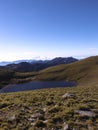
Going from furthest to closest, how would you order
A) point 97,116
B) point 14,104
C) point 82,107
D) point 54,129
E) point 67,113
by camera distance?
point 14,104 < point 82,107 < point 67,113 < point 97,116 < point 54,129

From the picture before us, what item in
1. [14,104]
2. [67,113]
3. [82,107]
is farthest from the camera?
[14,104]

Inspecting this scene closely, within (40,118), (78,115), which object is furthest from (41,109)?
(78,115)

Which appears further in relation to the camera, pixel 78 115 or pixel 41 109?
pixel 41 109

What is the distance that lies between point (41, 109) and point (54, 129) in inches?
184

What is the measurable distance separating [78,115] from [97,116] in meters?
1.31

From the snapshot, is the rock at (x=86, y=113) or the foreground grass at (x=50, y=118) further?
the rock at (x=86, y=113)

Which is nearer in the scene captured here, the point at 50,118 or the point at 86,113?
the point at 50,118

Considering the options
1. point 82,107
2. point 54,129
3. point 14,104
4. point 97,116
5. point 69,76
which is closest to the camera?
point 54,129

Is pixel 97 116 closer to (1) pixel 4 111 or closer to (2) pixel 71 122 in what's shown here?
(2) pixel 71 122

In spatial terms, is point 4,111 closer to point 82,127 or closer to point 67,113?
point 67,113

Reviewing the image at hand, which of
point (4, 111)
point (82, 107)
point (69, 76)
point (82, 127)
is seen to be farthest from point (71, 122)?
point (69, 76)

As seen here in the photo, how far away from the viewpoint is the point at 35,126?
13070 millimetres

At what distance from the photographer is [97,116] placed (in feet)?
46.3

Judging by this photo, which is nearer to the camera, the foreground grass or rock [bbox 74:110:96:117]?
the foreground grass
